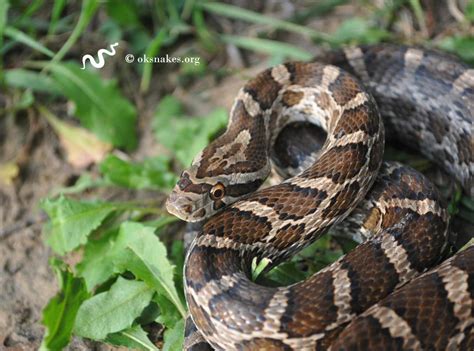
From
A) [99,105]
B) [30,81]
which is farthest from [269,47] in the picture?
[30,81]

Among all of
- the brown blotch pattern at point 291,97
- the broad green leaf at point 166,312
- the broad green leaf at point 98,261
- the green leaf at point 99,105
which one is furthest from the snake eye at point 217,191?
the green leaf at point 99,105

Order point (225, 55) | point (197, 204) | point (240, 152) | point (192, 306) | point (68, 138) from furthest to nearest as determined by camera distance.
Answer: point (225, 55) < point (68, 138) < point (240, 152) < point (197, 204) < point (192, 306)

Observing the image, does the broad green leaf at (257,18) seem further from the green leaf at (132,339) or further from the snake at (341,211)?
the green leaf at (132,339)

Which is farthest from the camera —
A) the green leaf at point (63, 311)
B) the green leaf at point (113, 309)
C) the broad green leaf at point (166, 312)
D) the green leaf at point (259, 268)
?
the broad green leaf at point (166, 312)

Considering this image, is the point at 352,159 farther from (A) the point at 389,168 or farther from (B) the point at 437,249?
(B) the point at 437,249

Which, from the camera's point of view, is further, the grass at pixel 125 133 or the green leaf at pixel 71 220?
the green leaf at pixel 71 220

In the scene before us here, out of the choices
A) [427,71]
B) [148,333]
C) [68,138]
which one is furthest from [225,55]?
[148,333]
